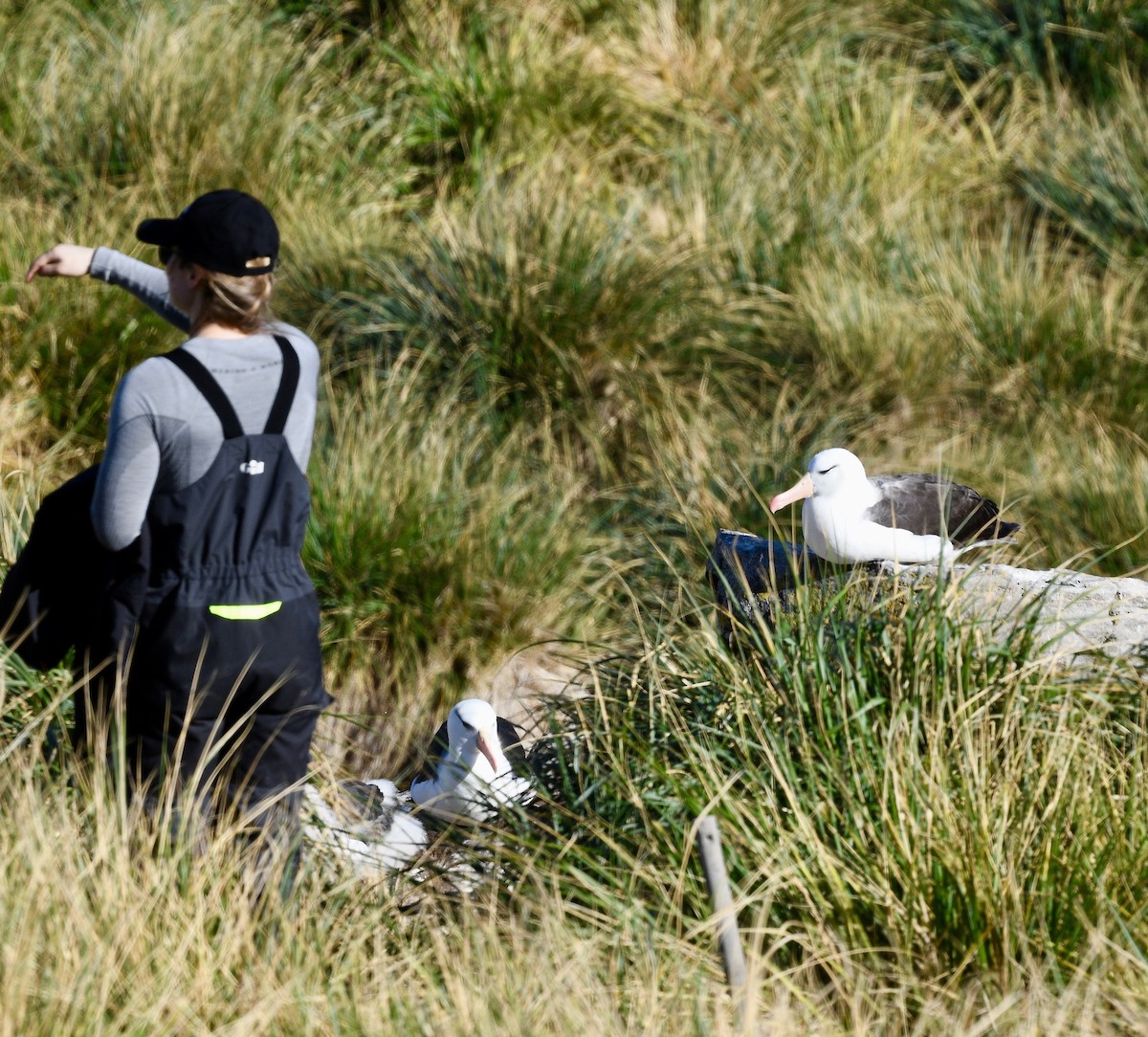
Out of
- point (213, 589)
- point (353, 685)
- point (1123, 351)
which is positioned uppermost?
point (213, 589)

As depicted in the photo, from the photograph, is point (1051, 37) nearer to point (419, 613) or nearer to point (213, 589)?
point (419, 613)

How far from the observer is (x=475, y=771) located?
13.1 ft

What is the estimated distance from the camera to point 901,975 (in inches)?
108

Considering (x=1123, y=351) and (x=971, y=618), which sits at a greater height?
(x=971, y=618)

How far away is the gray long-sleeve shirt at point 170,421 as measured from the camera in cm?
263

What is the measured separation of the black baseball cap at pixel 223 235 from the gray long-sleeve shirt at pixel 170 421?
0.49 feet

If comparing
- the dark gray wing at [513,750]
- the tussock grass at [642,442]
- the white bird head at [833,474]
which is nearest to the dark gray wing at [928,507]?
the white bird head at [833,474]

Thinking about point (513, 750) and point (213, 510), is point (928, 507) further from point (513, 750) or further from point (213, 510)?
point (213, 510)

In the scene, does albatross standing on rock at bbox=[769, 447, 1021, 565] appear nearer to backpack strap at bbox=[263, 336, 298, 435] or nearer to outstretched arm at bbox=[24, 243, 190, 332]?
backpack strap at bbox=[263, 336, 298, 435]

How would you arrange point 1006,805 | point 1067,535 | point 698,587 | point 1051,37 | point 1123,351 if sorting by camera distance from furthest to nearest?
1. point 1051,37
2. point 1123,351
3. point 1067,535
4. point 698,587
5. point 1006,805

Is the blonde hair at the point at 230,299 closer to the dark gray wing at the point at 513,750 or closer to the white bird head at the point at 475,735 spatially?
the dark gray wing at the point at 513,750

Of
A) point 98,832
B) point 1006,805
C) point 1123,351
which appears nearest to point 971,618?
point 1006,805

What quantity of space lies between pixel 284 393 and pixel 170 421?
26cm

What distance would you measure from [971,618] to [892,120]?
226 inches
